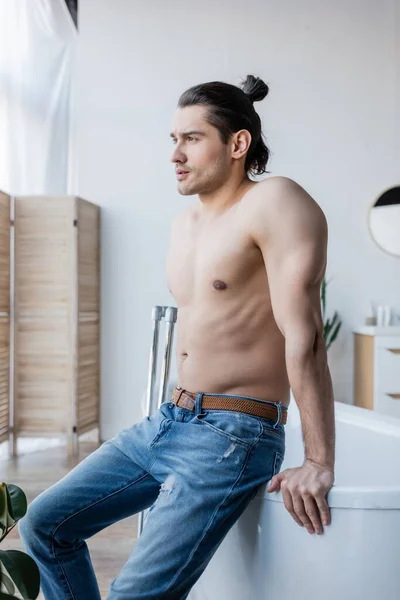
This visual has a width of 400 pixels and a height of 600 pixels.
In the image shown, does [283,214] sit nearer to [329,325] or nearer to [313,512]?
[313,512]

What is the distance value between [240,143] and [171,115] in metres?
3.25

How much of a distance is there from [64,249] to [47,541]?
284 centimetres

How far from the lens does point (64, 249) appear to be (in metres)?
4.12

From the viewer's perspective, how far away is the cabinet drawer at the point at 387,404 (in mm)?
4254

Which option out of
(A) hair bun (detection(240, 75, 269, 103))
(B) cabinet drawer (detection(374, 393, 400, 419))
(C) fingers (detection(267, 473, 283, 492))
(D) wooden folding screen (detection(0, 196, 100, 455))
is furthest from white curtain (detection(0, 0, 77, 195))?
(C) fingers (detection(267, 473, 283, 492))

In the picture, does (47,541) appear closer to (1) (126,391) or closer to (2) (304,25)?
(1) (126,391)

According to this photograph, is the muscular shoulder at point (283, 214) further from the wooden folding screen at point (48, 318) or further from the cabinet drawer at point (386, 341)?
the cabinet drawer at point (386, 341)

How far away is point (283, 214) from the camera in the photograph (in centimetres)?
130

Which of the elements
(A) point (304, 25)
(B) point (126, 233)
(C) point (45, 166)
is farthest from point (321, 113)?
(C) point (45, 166)

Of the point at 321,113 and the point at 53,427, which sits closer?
the point at 53,427

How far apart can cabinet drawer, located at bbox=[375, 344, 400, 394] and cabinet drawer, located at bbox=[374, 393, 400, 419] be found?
4 cm

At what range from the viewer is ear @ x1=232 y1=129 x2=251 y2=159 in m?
1.47

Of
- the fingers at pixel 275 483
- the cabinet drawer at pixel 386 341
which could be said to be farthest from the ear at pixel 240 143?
the cabinet drawer at pixel 386 341

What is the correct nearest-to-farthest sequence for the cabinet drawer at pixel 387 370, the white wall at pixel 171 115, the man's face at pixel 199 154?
the man's face at pixel 199 154 < the cabinet drawer at pixel 387 370 < the white wall at pixel 171 115
